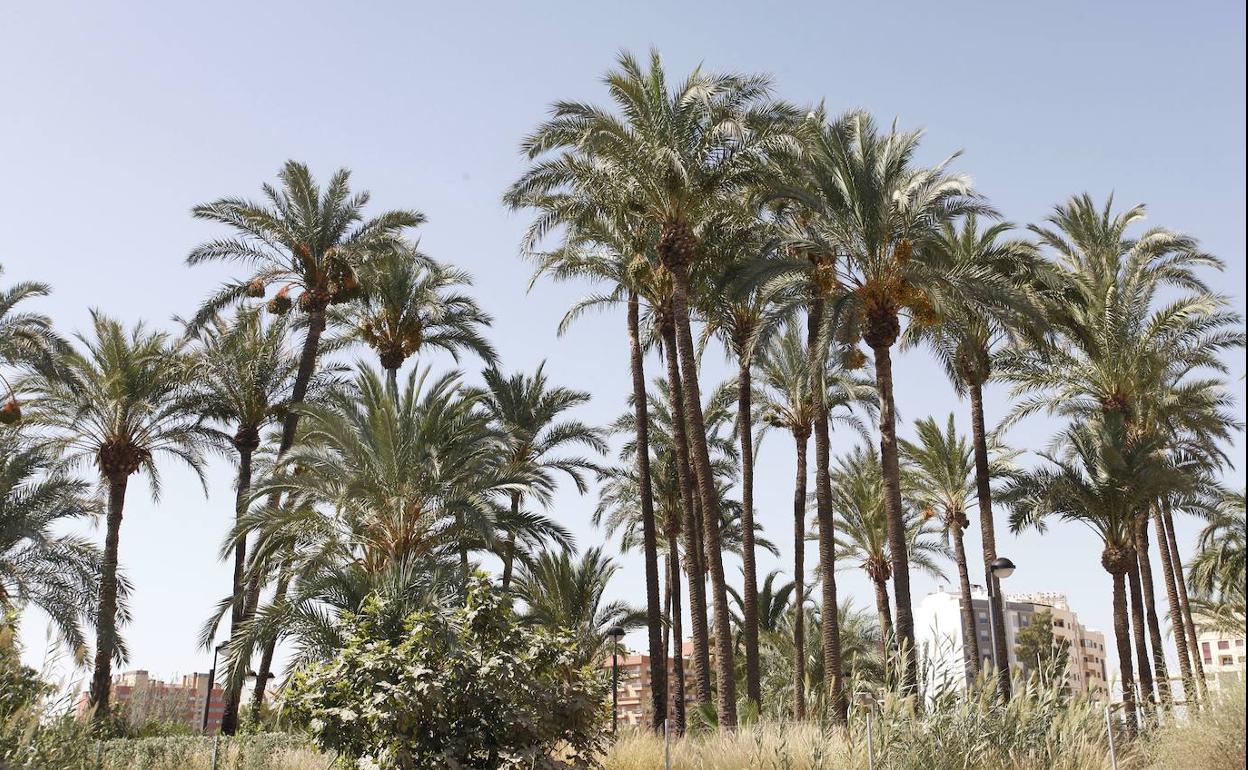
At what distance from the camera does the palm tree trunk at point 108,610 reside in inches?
866

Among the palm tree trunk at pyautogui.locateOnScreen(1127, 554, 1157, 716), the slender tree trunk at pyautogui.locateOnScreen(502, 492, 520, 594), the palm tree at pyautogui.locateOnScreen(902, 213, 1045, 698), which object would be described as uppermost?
the palm tree at pyautogui.locateOnScreen(902, 213, 1045, 698)

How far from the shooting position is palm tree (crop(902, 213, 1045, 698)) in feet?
65.2

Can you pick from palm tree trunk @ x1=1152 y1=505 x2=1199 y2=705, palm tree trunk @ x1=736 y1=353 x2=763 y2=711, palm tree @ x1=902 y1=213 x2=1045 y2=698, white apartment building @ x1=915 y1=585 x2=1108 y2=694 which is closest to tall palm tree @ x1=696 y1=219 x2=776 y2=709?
palm tree trunk @ x1=736 y1=353 x2=763 y2=711

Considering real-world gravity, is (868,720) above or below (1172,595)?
below

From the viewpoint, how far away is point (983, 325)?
24797 mm

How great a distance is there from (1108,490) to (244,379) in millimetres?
21975

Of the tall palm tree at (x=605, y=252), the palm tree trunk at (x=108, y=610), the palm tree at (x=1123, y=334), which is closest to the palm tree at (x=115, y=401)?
the palm tree trunk at (x=108, y=610)

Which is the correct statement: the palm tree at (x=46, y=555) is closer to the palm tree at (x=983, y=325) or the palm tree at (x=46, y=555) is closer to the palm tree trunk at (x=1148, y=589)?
the palm tree at (x=983, y=325)

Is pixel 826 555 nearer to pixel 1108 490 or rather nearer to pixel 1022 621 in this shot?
pixel 1108 490

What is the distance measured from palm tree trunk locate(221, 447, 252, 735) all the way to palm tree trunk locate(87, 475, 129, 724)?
7.66 feet

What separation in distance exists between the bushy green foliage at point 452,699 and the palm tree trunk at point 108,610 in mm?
9200

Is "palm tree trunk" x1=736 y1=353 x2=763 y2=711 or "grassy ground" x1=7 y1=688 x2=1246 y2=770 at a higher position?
"palm tree trunk" x1=736 y1=353 x2=763 y2=711

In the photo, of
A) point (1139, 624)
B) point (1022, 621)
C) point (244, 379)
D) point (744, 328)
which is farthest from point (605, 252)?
point (1022, 621)

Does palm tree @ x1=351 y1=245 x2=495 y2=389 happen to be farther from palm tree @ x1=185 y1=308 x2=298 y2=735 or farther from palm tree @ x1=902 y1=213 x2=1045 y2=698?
palm tree @ x1=902 y1=213 x2=1045 y2=698
